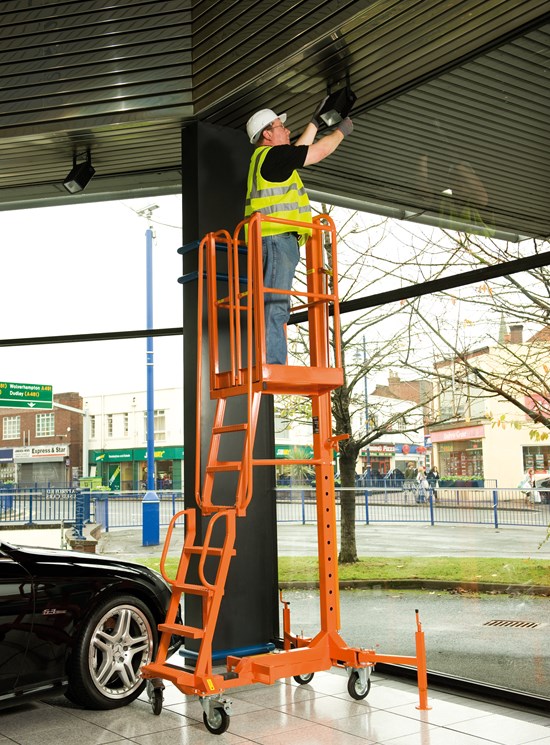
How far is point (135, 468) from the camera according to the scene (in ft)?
23.6

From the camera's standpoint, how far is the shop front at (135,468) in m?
7.01

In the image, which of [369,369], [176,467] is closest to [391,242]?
[369,369]

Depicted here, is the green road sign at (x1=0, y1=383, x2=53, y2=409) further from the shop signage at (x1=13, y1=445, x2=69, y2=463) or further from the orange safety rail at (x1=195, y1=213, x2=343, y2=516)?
the orange safety rail at (x1=195, y1=213, x2=343, y2=516)

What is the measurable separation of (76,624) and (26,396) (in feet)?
11.1

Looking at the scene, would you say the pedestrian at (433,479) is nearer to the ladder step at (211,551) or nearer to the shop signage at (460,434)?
the shop signage at (460,434)

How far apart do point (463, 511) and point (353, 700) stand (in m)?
1.33

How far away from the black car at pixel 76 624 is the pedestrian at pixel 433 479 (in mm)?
1867

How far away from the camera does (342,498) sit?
6008 mm

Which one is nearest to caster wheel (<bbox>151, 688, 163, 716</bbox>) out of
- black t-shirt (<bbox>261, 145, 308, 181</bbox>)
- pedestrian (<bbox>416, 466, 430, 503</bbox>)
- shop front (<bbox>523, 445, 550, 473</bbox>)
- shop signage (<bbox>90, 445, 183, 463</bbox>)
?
pedestrian (<bbox>416, 466, 430, 503</bbox>)

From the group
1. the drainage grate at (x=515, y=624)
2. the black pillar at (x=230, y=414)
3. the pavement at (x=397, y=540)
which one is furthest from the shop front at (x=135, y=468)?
the drainage grate at (x=515, y=624)

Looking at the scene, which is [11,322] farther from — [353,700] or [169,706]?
[353,700]

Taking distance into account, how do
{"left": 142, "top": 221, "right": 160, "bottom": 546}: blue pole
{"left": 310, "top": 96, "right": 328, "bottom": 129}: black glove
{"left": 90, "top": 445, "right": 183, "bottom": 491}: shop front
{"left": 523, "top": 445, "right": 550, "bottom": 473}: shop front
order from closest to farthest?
{"left": 523, "top": 445, "right": 550, "bottom": 473}: shop front
{"left": 310, "top": 96, "right": 328, "bottom": 129}: black glove
{"left": 90, "top": 445, "right": 183, "bottom": 491}: shop front
{"left": 142, "top": 221, "right": 160, "bottom": 546}: blue pole

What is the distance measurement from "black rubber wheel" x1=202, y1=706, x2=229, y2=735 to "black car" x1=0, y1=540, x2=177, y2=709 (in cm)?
77

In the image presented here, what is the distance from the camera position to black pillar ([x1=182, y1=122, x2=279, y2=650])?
571cm
